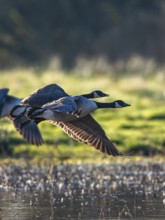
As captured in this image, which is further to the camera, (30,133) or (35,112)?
(30,133)

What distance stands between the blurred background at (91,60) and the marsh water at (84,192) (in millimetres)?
967

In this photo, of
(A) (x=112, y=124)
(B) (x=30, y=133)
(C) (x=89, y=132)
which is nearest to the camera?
(C) (x=89, y=132)

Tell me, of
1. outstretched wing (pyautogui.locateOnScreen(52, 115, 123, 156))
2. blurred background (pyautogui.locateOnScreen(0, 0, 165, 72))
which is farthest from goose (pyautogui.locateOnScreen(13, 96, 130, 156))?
blurred background (pyautogui.locateOnScreen(0, 0, 165, 72))

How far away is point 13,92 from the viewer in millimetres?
27656

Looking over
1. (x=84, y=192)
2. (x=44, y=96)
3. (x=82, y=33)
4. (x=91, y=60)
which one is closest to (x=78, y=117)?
(x=44, y=96)

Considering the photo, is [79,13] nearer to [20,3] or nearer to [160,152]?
[20,3]

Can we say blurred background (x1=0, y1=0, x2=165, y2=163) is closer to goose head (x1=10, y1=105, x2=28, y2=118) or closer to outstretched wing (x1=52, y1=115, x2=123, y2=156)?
outstretched wing (x1=52, y1=115, x2=123, y2=156)

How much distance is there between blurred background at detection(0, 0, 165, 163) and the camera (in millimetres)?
21281

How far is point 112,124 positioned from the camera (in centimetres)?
2302

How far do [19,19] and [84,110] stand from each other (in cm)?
4306

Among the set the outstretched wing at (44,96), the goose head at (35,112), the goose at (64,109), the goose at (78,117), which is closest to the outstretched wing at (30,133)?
the goose at (78,117)

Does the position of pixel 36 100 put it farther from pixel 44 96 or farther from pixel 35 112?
pixel 35 112

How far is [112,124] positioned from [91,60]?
61.5 feet

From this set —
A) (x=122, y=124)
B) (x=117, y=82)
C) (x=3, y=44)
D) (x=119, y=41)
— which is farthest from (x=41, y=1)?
(x=122, y=124)
